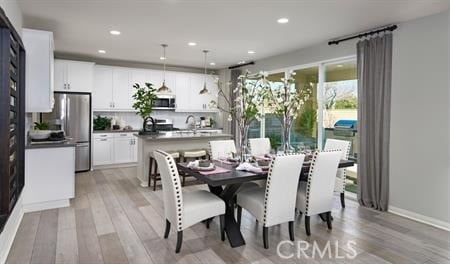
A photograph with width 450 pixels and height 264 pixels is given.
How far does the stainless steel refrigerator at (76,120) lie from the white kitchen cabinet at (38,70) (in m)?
2.34

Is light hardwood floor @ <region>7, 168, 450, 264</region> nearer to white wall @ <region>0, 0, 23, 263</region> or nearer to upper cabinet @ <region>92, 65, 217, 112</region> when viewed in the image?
white wall @ <region>0, 0, 23, 263</region>

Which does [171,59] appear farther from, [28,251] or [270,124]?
[28,251]

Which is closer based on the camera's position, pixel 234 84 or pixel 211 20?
pixel 211 20

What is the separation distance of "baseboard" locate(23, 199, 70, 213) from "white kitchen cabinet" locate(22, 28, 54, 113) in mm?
1310

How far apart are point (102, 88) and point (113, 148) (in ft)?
4.90

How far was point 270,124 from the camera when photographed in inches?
264

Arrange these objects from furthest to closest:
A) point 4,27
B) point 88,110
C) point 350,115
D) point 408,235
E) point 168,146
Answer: point 88,110, point 168,146, point 350,115, point 408,235, point 4,27

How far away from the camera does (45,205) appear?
398 centimetres

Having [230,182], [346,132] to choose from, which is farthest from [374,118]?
[230,182]

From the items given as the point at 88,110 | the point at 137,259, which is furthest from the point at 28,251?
the point at 88,110

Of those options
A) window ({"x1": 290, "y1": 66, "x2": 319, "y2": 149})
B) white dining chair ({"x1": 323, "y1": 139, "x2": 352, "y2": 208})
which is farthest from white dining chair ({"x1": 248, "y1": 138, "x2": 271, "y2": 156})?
white dining chair ({"x1": 323, "y1": 139, "x2": 352, "y2": 208})

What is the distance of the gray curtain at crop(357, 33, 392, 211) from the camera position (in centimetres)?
406

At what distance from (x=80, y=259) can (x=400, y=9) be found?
4.49 meters

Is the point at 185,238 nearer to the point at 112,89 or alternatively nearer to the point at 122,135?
the point at 122,135
